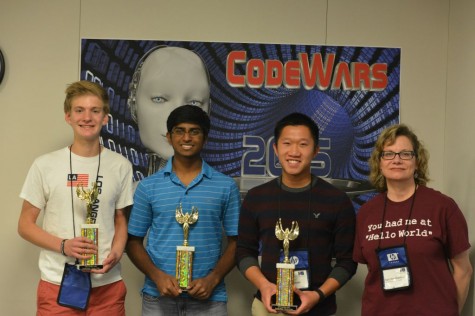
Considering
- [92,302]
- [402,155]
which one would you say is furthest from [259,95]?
[92,302]

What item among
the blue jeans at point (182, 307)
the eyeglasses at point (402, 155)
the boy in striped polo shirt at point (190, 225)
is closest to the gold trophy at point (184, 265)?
the boy in striped polo shirt at point (190, 225)

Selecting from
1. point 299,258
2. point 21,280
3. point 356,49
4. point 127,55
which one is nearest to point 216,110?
point 127,55

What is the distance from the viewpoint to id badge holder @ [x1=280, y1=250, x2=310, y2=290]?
2965 millimetres

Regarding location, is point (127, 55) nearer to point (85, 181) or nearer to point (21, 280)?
point (85, 181)

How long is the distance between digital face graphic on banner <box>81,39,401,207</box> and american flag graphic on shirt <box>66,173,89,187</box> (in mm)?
821

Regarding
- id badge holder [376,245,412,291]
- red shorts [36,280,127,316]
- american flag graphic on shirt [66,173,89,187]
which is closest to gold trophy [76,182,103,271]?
american flag graphic on shirt [66,173,89,187]

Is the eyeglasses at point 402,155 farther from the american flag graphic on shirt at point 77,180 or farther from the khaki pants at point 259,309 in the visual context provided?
the american flag graphic on shirt at point 77,180

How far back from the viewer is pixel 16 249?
4090 mm

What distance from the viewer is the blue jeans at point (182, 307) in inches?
128

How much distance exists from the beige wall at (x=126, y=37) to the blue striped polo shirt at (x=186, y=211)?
79cm

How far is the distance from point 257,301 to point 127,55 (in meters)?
1.89

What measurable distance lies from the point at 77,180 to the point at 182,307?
0.88 m

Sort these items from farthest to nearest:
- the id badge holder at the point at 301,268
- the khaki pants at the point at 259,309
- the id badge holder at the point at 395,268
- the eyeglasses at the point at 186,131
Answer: the eyeglasses at the point at 186,131 < the khaki pants at the point at 259,309 < the id badge holder at the point at 301,268 < the id badge holder at the point at 395,268

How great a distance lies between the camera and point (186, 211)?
10.8ft
